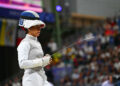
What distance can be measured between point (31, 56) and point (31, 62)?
0.52 ft

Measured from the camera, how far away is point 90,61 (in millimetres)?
10383

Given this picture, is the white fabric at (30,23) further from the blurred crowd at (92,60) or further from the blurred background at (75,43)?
the blurred crowd at (92,60)

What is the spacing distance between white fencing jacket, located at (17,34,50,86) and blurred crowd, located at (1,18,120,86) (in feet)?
16.8

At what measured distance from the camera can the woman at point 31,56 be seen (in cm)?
324

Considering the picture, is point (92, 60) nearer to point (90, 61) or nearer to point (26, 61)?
point (90, 61)

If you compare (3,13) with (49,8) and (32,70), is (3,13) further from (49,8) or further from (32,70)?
(32,70)

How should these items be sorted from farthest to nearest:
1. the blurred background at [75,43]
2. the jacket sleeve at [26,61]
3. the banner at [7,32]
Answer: the banner at [7,32], the blurred background at [75,43], the jacket sleeve at [26,61]

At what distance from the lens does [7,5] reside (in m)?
9.14

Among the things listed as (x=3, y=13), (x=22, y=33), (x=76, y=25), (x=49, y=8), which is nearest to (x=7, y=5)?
(x=3, y=13)

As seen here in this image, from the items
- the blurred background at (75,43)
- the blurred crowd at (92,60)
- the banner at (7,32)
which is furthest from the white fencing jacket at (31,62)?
the banner at (7,32)

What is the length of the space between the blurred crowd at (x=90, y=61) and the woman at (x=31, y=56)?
16.8ft

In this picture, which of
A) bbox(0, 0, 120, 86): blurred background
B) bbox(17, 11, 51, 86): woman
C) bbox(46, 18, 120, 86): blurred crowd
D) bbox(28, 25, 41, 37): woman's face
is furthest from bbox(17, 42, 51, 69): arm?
bbox(46, 18, 120, 86): blurred crowd

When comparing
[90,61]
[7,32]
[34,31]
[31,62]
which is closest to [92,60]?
[90,61]

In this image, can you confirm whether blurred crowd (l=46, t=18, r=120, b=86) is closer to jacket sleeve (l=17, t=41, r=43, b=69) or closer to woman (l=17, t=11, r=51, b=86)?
woman (l=17, t=11, r=51, b=86)
